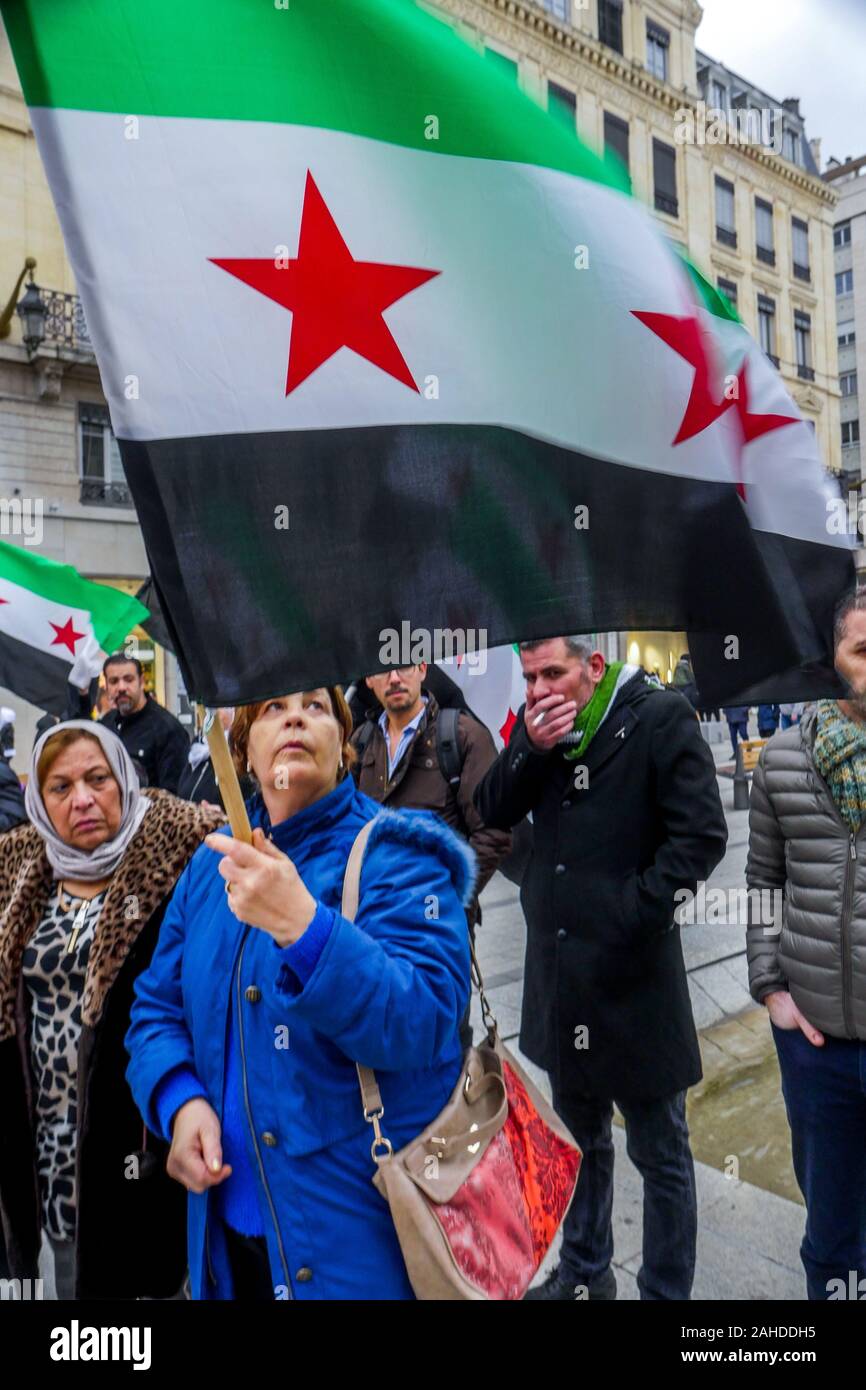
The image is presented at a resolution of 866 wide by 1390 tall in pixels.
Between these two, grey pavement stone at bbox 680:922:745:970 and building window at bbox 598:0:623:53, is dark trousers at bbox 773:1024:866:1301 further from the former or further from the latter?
building window at bbox 598:0:623:53

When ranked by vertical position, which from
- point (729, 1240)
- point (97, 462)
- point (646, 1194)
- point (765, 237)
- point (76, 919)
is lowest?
point (729, 1240)

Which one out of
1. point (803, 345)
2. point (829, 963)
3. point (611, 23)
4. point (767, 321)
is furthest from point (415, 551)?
point (803, 345)

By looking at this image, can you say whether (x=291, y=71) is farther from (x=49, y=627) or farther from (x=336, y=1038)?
(x=49, y=627)

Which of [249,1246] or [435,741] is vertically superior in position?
[435,741]

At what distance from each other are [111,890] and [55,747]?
1.52 feet

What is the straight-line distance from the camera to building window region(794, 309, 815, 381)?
31.3 metres

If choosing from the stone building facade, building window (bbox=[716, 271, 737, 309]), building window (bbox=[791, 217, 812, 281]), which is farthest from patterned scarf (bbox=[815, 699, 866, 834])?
building window (bbox=[791, 217, 812, 281])

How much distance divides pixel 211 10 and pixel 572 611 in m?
1.34

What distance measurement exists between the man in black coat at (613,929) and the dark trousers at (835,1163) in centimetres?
39

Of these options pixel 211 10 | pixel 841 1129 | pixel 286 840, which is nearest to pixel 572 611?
pixel 286 840

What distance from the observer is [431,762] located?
3.99 meters

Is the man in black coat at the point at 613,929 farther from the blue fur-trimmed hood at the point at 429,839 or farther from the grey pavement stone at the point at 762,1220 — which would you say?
the blue fur-trimmed hood at the point at 429,839

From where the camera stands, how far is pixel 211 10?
1.80 m
